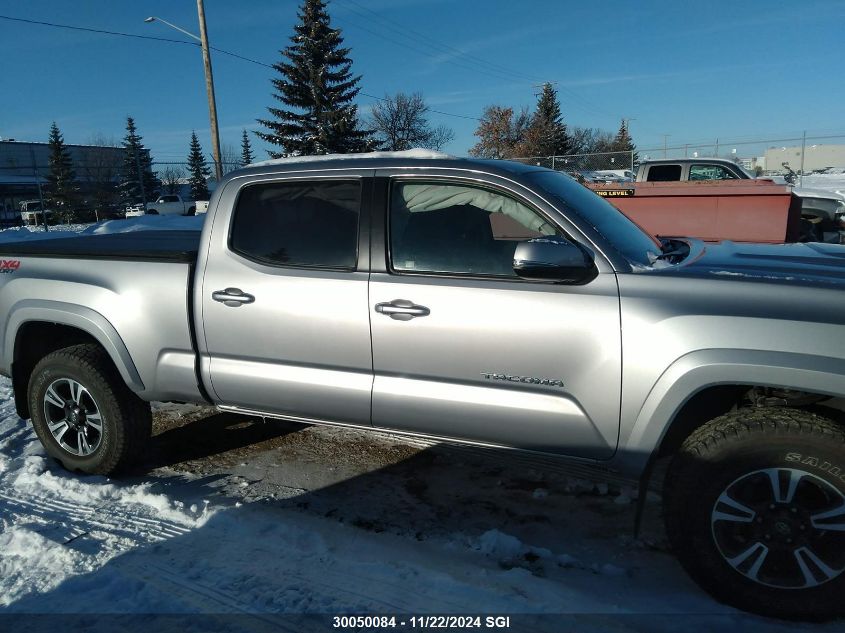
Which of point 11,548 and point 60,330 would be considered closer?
point 11,548

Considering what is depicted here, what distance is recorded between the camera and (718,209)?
782cm

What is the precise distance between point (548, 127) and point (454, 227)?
49670 millimetres

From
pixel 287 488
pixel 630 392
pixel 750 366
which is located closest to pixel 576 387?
pixel 630 392

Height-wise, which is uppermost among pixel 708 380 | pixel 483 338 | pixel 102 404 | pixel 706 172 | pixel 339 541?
pixel 706 172

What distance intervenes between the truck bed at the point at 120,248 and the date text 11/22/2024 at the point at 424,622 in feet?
7.20

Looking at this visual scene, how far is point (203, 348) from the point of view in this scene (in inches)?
147

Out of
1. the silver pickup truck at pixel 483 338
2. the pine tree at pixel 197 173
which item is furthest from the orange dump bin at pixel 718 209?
the pine tree at pixel 197 173

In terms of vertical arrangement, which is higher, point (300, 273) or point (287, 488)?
point (300, 273)

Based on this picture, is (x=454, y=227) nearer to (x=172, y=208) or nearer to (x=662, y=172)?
(x=662, y=172)

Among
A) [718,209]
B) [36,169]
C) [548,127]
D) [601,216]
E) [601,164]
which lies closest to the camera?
[601,216]

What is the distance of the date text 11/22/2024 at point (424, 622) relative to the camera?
268 centimetres

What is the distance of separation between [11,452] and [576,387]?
4038 mm

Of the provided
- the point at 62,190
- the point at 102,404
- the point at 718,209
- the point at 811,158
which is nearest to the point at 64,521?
the point at 102,404

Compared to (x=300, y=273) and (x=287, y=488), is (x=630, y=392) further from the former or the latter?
(x=287, y=488)
